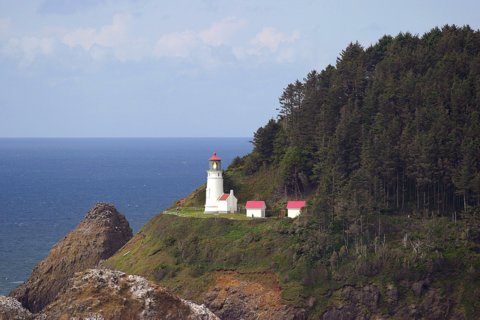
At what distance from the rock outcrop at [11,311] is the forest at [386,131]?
27.3 metres

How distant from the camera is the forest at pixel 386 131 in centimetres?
7562

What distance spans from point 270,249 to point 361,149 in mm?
13593

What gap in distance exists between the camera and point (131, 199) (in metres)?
164

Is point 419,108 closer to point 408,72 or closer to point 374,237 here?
point 408,72

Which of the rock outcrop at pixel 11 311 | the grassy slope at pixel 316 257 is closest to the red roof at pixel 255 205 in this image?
the grassy slope at pixel 316 257

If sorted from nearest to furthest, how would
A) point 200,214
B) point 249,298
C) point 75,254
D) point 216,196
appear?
point 249,298, point 200,214, point 75,254, point 216,196

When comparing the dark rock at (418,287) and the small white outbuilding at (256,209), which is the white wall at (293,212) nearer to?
the small white outbuilding at (256,209)

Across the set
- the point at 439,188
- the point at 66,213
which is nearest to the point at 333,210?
the point at 439,188

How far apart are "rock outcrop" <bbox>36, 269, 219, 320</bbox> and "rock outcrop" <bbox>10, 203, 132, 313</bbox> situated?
24.1 m

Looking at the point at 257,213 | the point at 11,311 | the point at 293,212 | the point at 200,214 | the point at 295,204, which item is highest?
the point at 295,204

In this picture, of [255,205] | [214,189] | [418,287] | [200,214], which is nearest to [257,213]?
[255,205]

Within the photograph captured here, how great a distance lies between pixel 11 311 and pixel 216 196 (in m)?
32.7

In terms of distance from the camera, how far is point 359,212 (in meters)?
73.8

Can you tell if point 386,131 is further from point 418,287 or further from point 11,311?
point 11,311
